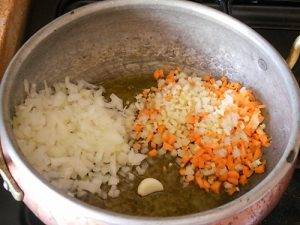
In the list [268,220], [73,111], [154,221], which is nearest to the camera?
[154,221]

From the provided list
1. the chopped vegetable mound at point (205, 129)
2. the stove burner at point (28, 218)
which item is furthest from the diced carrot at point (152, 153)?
the stove burner at point (28, 218)

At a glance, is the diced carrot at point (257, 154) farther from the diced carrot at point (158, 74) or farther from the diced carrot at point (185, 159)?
the diced carrot at point (158, 74)

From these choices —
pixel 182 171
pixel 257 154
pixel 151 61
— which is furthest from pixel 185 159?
pixel 151 61

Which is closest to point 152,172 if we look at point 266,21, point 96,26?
point 96,26

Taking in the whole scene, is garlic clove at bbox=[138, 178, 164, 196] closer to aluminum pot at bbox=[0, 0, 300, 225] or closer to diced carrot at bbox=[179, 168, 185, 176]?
diced carrot at bbox=[179, 168, 185, 176]

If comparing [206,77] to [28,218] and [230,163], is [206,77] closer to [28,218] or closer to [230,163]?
[230,163]

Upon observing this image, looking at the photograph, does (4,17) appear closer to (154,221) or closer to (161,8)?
(161,8)
